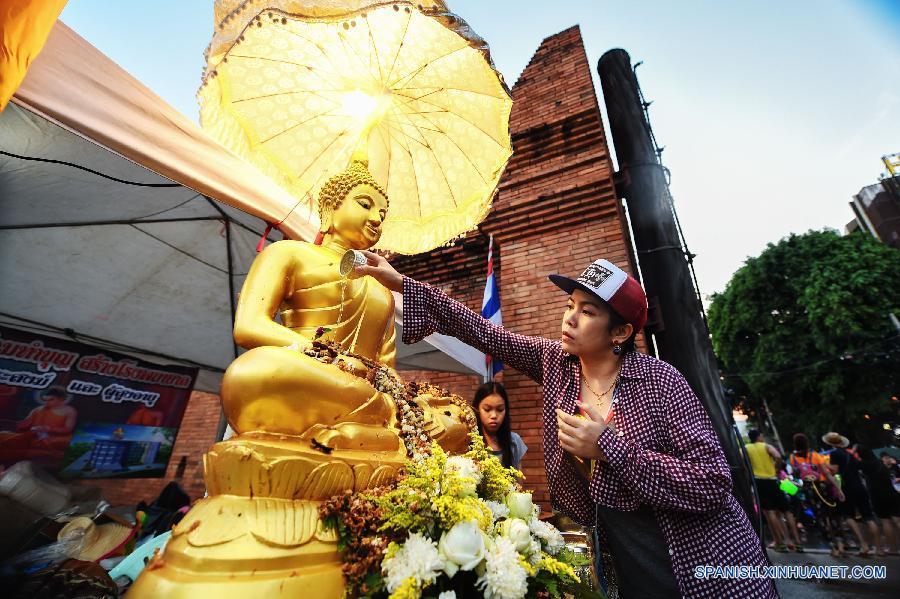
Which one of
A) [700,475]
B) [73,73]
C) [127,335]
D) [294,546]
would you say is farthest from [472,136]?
[127,335]

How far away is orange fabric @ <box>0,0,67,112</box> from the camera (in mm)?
1160

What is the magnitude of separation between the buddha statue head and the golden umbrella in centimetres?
27

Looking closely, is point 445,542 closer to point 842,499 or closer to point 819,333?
point 842,499

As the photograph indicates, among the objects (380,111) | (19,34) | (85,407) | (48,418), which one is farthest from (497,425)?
(48,418)

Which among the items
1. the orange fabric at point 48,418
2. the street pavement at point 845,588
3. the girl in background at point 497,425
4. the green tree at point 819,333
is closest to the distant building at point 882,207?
the green tree at point 819,333

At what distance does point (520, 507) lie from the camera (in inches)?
48.4

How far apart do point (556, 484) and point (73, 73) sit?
2.56 m

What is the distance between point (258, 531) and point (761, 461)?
7.22m

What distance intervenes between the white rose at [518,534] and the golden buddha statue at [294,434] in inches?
18.8

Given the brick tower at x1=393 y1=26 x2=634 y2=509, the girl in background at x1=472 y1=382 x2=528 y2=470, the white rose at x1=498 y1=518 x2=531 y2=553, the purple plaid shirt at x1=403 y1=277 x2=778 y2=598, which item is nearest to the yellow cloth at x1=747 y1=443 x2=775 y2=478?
the brick tower at x1=393 y1=26 x2=634 y2=509

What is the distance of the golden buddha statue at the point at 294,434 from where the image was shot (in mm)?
1014

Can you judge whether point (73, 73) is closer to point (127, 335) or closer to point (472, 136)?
point (472, 136)

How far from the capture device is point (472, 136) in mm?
2664

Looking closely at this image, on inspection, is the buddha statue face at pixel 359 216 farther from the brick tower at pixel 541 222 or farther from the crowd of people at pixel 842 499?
the crowd of people at pixel 842 499
